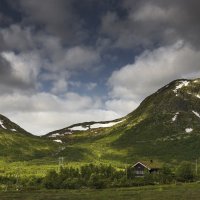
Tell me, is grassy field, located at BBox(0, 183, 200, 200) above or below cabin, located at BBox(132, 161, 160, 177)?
below

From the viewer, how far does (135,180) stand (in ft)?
485

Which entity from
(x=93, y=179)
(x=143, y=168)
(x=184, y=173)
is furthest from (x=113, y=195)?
(x=143, y=168)

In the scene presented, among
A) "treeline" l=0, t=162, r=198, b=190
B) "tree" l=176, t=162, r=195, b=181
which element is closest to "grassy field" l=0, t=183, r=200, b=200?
"treeline" l=0, t=162, r=198, b=190

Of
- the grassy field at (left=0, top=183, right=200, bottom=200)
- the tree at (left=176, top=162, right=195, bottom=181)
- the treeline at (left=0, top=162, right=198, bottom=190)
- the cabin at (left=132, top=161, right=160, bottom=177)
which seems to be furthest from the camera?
the cabin at (left=132, top=161, right=160, bottom=177)

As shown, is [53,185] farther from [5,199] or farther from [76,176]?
[5,199]

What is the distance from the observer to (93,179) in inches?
5295

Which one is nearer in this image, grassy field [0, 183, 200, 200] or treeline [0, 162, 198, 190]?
grassy field [0, 183, 200, 200]

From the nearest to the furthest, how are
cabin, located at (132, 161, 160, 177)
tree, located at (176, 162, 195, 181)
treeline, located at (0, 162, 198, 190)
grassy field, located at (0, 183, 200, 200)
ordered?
grassy field, located at (0, 183, 200, 200) → treeline, located at (0, 162, 198, 190) → tree, located at (176, 162, 195, 181) → cabin, located at (132, 161, 160, 177)

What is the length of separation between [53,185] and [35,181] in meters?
12.0

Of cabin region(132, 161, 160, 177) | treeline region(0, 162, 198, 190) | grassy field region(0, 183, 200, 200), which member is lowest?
grassy field region(0, 183, 200, 200)

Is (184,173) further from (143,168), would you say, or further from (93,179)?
(93,179)

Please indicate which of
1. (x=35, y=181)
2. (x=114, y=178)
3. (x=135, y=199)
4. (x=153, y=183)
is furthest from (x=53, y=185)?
(x=135, y=199)

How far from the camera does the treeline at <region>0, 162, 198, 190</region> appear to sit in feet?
436

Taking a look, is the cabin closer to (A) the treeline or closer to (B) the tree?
(A) the treeline
